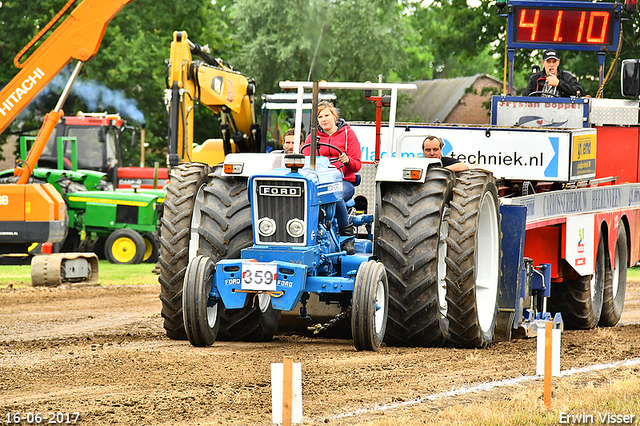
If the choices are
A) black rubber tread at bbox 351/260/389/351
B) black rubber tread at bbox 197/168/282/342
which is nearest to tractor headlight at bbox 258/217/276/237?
black rubber tread at bbox 197/168/282/342

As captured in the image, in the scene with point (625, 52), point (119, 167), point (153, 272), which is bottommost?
point (153, 272)

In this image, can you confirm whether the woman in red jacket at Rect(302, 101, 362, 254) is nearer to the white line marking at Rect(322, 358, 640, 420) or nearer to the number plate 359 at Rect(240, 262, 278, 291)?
the number plate 359 at Rect(240, 262, 278, 291)

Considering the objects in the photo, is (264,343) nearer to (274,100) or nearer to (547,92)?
(274,100)

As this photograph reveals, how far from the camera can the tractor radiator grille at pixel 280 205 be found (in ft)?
24.9

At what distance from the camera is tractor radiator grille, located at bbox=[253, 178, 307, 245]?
24.9 ft

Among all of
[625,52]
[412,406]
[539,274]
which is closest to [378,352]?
[412,406]

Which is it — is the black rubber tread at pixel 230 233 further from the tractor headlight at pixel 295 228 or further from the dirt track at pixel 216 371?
the tractor headlight at pixel 295 228

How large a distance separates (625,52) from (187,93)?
55.1 ft

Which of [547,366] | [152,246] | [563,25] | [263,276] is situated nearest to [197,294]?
[263,276]

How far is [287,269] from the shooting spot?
7.31 metres

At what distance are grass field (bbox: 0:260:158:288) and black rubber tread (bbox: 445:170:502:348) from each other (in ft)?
29.8

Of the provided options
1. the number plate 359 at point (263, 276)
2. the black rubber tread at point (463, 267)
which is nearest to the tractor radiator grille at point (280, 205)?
the number plate 359 at point (263, 276)

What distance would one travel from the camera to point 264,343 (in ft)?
28.2

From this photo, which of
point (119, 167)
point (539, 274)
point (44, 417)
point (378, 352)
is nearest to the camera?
point (44, 417)
